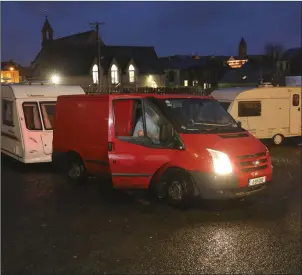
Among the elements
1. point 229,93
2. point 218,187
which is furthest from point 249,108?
point 218,187

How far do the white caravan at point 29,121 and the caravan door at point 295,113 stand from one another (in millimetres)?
9964

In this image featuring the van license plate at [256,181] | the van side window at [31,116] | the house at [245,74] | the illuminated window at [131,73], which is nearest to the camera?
the van license plate at [256,181]

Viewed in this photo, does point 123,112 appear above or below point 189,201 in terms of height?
above

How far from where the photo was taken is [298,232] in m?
6.18

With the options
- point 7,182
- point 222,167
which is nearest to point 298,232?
point 222,167

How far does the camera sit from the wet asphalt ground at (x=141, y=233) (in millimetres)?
4941

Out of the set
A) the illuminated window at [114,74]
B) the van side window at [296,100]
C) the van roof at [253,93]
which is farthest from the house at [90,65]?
the van side window at [296,100]

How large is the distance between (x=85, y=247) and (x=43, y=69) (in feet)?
168

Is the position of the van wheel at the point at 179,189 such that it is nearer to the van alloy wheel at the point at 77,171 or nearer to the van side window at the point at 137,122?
the van side window at the point at 137,122

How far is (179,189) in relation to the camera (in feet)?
24.2

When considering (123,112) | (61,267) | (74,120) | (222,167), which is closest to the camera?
(61,267)

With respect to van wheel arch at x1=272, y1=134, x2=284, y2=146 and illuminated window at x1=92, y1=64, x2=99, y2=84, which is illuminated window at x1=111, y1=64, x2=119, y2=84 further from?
van wheel arch at x1=272, y1=134, x2=284, y2=146

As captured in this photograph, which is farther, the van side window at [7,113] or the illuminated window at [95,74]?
the illuminated window at [95,74]

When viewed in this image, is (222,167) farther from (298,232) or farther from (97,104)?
(97,104)
